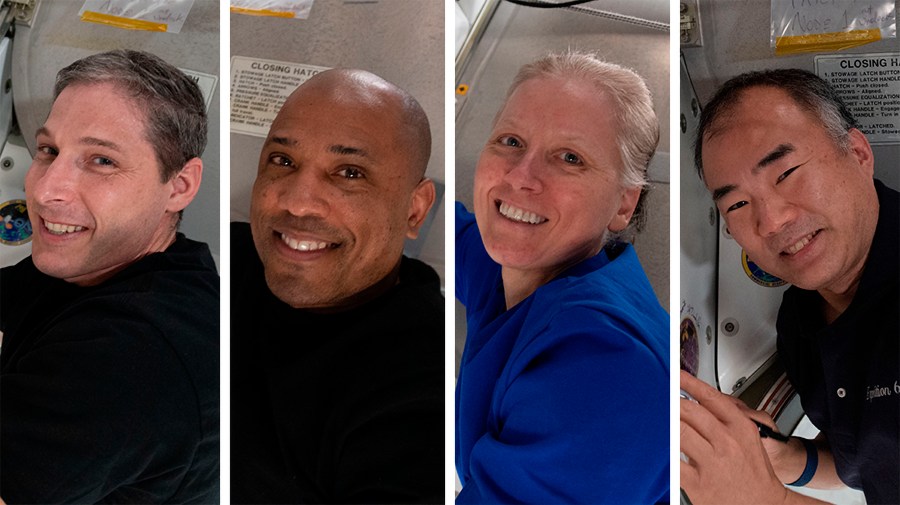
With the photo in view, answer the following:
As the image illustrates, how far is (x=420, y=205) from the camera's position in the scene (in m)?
1.57

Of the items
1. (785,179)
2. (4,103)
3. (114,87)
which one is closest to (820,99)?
(785,179)

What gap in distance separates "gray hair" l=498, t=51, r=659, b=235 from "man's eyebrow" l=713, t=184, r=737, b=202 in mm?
143

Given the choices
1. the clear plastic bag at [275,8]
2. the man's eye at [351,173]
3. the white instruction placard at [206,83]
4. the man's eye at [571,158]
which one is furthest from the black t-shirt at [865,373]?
the white instruction placard at [206,83]

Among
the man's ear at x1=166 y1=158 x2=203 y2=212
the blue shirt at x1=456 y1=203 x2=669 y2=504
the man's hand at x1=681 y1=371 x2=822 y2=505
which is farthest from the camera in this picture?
the man's ear at x1=166 y1=158 x2=203 y2=212

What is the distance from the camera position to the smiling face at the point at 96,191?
1634mm

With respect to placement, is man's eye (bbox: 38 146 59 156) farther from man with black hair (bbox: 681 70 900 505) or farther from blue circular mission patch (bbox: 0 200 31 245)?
man with black hair (bbox: 681 70 900 505)

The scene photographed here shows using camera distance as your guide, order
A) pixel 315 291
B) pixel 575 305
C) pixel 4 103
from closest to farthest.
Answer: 1. pixel 575 305
2. pixel 315 291
3. pixel 4 103

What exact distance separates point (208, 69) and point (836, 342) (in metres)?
1.30

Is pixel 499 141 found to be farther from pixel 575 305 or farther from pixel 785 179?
pixel 785 179

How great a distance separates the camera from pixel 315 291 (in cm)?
159

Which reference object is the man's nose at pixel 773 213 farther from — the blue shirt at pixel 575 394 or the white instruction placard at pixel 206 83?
the white instruction placard at pixel 206 83

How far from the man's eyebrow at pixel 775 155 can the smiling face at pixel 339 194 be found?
1.97 ft

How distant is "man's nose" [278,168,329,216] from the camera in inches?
61.4

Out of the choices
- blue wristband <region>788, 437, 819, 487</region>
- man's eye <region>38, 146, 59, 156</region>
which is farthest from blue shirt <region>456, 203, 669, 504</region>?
man's eye <region>38, 146, 59, 156</region>
